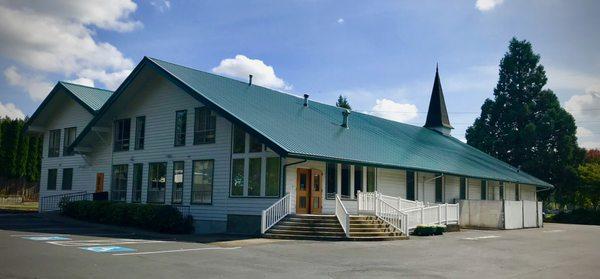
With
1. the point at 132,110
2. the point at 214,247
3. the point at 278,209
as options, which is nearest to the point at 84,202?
the point at 132,110

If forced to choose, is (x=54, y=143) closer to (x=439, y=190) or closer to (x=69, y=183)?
(x=69, y=183)

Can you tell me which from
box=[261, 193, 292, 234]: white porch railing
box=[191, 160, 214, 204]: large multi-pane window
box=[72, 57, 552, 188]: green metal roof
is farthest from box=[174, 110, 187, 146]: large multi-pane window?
box=[261, 193, 292, 234]: white porch railing

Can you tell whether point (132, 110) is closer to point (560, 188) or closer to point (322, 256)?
point (322, 256)

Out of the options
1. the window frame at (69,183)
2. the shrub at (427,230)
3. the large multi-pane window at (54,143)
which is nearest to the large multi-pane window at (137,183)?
the window frame at (69,183)

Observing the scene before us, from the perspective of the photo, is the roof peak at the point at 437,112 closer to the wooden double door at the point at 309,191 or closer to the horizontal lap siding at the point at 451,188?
the horizontal lap siding at the point at 451,188

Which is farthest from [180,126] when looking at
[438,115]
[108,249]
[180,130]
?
[438,115]

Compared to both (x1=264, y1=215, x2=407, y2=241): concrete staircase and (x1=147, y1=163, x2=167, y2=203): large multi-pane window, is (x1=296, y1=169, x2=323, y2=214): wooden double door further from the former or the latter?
(x1=147, y1=163, x2=167, y2=203): large multi-pane window

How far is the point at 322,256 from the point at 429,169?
1438 cm

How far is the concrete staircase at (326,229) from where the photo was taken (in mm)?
19938

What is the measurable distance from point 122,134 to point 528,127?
38.5 metres

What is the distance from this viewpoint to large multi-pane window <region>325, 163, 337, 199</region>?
78.4ft

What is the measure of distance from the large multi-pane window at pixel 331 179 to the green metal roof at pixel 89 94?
1549cm

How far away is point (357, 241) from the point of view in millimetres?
19469

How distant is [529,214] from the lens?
33.0m
